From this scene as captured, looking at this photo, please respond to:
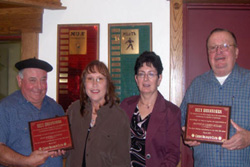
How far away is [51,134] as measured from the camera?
1841mm

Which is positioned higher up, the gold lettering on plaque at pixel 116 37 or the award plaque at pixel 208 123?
the gold lettering on plaque at pixel 116 37

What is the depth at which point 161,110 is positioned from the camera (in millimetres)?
2035

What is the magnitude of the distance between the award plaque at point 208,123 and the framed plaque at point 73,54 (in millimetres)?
1530

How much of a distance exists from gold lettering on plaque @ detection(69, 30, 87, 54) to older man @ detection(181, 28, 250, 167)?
160cm

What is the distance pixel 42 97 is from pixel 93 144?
2.26ft

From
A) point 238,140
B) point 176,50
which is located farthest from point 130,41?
point 238,140

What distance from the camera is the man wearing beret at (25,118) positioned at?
5.78ft

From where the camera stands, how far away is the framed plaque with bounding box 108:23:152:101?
2719 millimetres

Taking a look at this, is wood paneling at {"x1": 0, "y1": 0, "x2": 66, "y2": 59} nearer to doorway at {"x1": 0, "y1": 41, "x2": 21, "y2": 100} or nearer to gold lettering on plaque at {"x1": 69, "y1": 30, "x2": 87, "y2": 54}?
gold lettering on plaque at {"x1": 69, "y1": 30, "x2": 87, "y2": 54}

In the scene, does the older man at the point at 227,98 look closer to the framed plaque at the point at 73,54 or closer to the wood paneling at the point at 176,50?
the wood paneling at the point at 176,50

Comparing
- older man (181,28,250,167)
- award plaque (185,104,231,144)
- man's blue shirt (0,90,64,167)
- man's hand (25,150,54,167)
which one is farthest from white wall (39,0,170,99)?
man's hand (25,150,54,167)

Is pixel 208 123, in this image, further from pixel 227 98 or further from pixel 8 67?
pixel 8 67

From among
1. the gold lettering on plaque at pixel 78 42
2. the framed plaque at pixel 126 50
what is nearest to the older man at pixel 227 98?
the framed plaque at pixel 126 50

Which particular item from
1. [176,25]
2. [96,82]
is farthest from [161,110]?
[176,25]
